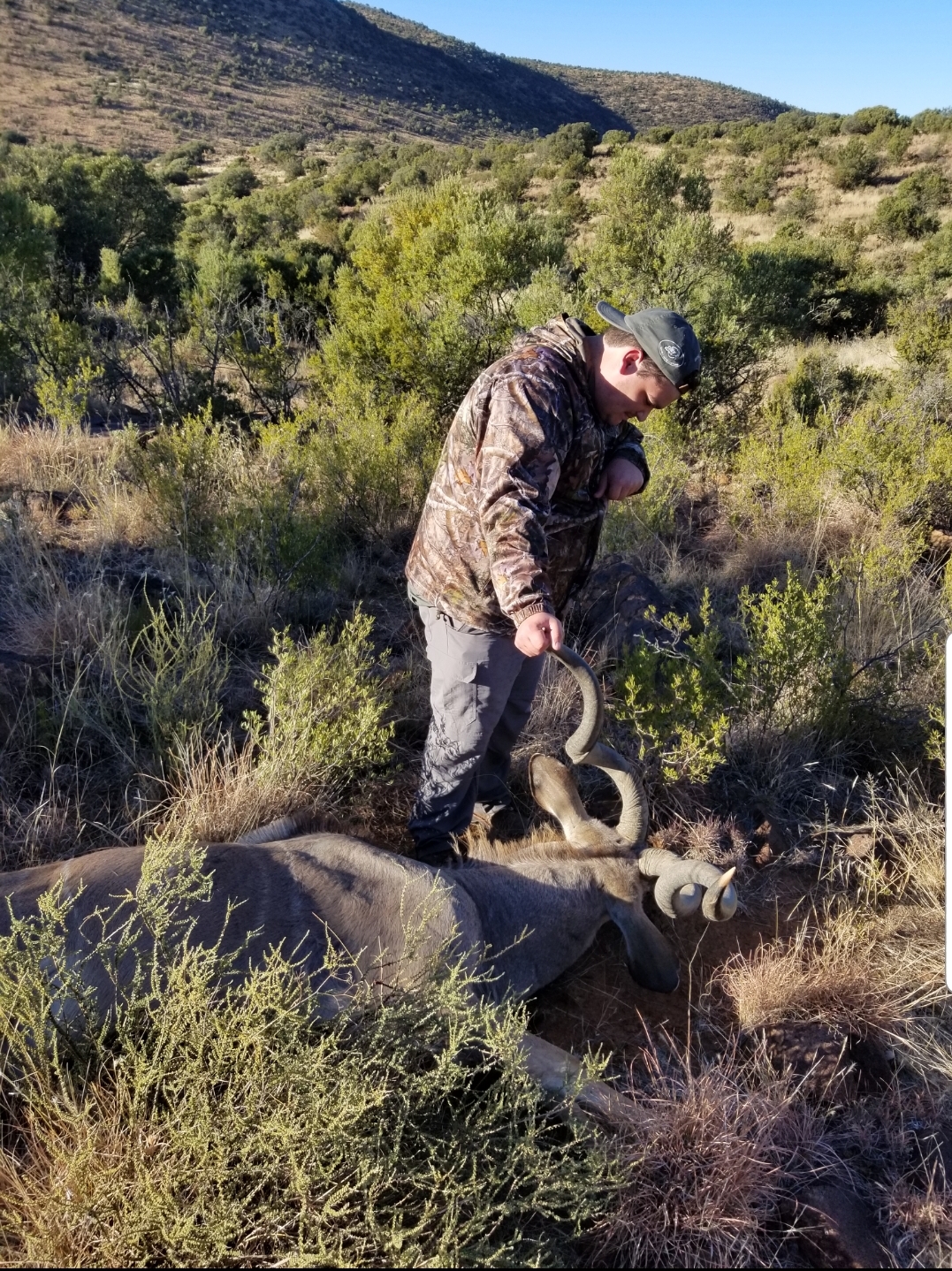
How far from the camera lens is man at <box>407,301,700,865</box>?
2.62m

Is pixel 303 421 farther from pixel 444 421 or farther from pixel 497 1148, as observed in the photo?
pixel 497 1148

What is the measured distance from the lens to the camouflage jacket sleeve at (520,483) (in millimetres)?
2529

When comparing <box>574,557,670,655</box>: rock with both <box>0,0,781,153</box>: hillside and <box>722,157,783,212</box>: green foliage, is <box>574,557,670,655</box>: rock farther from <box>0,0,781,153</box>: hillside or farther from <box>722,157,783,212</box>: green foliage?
<box>0,0,781,153</box>: hillside

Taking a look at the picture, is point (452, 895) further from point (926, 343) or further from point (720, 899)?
point (926, 343)

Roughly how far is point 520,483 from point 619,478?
723mm

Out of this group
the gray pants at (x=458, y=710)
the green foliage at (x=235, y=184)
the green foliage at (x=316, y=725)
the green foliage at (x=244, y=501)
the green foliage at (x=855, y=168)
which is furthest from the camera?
the green foliage at (x=235, y=184)

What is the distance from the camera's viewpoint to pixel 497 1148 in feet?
7.07

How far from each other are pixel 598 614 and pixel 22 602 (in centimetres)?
327

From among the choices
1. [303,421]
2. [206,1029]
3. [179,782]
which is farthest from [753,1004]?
[303,421]

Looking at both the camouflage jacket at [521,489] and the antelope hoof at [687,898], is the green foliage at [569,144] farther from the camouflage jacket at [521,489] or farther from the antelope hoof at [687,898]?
the antelope hoof at [687,898]

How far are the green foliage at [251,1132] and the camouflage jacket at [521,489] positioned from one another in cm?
129

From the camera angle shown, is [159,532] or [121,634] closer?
[121,634]

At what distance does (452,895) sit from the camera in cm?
283

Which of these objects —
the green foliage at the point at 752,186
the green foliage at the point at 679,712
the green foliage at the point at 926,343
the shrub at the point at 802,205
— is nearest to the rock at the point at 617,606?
the green foliage at the point at 679,712
